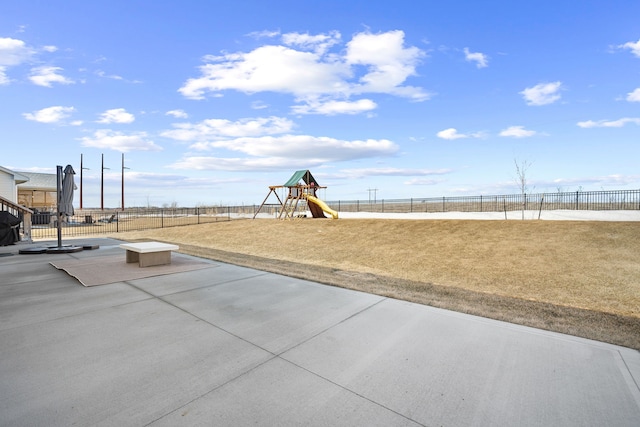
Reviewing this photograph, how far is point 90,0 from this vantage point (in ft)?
26.2

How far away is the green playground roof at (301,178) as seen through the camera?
23.2 meters

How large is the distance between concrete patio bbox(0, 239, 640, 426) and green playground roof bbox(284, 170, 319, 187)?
63.1 ft

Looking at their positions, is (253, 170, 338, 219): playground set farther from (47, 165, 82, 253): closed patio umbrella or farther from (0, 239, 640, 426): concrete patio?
(0, 239, 640, 426): concrete patio

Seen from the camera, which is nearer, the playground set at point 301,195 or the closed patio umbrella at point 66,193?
the closed patio umbrella at point 66,193

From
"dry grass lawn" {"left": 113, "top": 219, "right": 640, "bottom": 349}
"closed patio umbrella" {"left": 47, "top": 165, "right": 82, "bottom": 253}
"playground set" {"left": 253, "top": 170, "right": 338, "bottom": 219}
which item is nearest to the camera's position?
"dry grass lawn" {"left": 113, "top": 219, "right": 640, "bottom": 349}

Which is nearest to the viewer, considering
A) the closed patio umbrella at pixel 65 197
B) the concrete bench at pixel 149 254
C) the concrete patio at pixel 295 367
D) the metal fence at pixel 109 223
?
the concrete patio at pixel 295 367

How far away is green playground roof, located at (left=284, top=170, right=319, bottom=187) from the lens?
23.2 m

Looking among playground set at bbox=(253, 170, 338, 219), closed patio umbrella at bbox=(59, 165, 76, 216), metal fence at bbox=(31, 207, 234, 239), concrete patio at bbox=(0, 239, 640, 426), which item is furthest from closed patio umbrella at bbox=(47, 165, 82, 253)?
playground set at bbox=(253, 170, 338, 219)

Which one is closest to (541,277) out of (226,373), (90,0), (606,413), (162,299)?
(606,413)

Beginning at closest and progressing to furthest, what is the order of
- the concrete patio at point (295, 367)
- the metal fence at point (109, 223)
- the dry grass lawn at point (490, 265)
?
the concrete patio at point (295, 367), the dry grass lawn at point (490, 265), the metal fence at point (109, 223)

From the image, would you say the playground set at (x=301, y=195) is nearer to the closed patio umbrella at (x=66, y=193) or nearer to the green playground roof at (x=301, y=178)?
the green playground roof at (x=301, y=178)

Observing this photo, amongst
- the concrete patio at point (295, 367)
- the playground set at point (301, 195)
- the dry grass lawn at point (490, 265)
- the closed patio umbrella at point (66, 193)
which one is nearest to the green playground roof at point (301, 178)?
the playground set at point (301, 195)

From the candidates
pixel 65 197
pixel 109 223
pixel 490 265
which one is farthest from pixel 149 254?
pixel 109 223

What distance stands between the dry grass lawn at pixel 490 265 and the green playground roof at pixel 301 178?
9077mm
